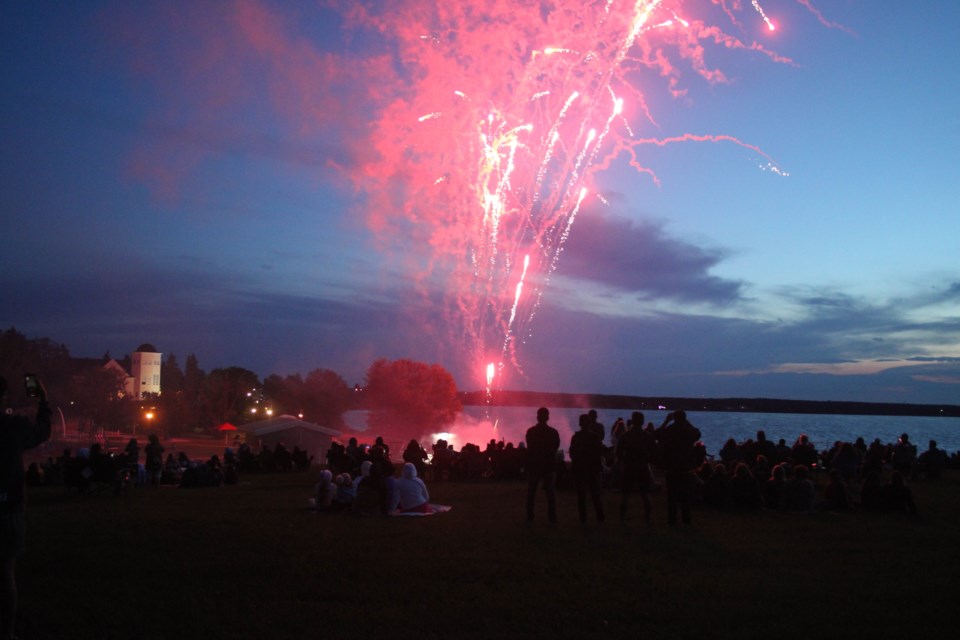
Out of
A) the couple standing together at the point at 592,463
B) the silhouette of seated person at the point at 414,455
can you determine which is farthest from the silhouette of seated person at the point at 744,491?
the silhouette of seated person at the point at 414,455

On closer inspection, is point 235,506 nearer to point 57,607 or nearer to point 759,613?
point 57,607

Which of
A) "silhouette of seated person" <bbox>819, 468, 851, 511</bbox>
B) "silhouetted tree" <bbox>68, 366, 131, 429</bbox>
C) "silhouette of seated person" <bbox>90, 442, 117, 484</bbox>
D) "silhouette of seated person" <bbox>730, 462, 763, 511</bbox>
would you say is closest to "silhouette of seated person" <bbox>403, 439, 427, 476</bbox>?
"silhouette of seated person" <bbox>90, 442, 117, 484</bbox>

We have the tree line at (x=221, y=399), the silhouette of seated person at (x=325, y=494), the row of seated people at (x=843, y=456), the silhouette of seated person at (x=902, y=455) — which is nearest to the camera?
the silhouette of seated person at (x=325, y=494)

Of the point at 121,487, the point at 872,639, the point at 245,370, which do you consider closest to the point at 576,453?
the point at 872,639

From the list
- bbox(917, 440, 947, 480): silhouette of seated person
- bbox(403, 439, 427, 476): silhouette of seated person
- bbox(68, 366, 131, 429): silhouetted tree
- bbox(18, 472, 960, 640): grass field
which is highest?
bbox(68, 366, 131, 429): silhouetted tree

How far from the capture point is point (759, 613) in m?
6.18

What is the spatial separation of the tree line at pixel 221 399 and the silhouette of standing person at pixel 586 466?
53849mm

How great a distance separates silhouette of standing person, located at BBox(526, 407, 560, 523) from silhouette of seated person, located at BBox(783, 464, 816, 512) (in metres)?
4.61

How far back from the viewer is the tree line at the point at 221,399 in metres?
67.6

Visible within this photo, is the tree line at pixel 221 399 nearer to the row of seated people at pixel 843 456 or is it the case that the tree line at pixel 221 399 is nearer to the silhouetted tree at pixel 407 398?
the silhouetted tree at pixel 407 398

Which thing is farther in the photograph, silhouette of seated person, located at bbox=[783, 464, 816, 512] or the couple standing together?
silhouette of seated person, located at bbox=[783, 464, 816, 512]

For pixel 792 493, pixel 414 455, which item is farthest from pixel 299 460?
pixel 792 493

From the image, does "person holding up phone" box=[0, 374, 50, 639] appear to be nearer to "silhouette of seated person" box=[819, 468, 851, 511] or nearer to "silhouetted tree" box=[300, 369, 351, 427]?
"silhouette of seated person" box=[819, 468, 851, 511]

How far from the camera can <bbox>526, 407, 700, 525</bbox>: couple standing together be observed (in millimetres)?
11203
